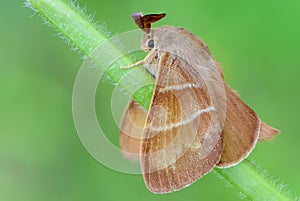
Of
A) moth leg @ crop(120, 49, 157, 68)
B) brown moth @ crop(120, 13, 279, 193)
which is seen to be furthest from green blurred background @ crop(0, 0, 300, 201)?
moth leg @ crop(120, 49, 157, 68)

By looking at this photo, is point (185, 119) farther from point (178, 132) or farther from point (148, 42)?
point (148, 42)

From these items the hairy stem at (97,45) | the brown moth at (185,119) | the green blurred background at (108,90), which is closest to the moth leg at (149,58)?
the brown moth at (185,119)

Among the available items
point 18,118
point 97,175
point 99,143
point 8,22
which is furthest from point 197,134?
point 8,22

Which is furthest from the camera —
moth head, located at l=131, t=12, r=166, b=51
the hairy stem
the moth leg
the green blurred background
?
the green blurred background

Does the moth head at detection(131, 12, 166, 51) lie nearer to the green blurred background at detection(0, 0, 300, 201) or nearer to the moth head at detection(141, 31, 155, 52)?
the moth head at detection(141, 31, 155, 52)

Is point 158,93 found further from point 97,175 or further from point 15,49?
point 15,49

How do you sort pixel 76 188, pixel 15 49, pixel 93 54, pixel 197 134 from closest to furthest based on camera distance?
pixel 93 54 < pixel 197 134 < pixel 76 188 < pixel 15 49
